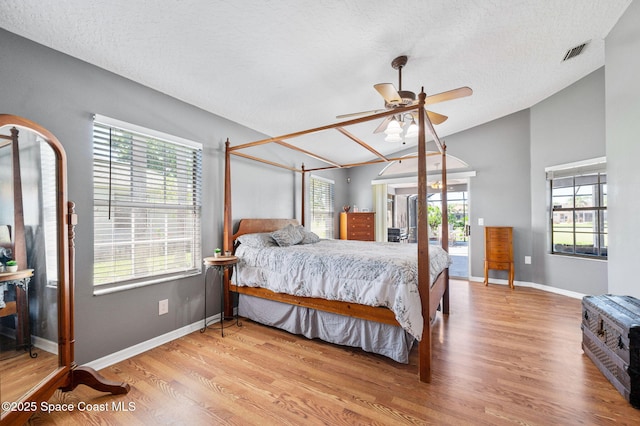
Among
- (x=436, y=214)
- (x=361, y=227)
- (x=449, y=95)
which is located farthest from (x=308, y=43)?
(x=436, y=214)

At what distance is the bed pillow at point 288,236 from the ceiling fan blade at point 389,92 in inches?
75.3

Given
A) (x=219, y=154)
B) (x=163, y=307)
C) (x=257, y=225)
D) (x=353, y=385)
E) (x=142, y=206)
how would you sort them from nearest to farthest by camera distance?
(x=353, y=385)
(x=142, y=206)
(x=163, y=307)
(x=219, y=154)
(x=257, y=225)

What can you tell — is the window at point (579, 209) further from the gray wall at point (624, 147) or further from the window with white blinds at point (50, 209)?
the window with white blinds at point (50, 209)

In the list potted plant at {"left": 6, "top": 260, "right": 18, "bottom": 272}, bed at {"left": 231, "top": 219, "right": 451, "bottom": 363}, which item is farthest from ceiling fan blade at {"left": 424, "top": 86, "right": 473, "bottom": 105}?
potted plant at {"left": 6, "top": 260, "right": 18, "bottom": 272}

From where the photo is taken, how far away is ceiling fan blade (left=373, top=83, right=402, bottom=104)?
6.94 ft

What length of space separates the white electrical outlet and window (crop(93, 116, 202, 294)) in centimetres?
23

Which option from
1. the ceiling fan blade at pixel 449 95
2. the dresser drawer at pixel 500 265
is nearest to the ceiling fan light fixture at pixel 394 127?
the ceiling fan blade at pixel 449 95

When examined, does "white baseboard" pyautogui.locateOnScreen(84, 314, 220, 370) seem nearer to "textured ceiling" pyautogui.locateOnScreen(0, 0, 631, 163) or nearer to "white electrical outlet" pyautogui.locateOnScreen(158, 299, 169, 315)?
"white electrical outlet" pyautogui.locateOnScreen(158, 299, 169, 315)

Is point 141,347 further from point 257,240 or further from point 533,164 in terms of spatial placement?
point 533,164

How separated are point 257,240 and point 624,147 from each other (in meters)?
A: 3.73

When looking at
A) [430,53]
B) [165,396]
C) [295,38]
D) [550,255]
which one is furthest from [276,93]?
[550,255]

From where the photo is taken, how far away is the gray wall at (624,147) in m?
2.31

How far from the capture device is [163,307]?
8.54ft

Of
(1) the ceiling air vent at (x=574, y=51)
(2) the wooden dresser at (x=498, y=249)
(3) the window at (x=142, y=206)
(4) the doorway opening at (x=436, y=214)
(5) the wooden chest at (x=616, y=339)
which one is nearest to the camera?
(5) the wooden chest at (x=616, y=339)
